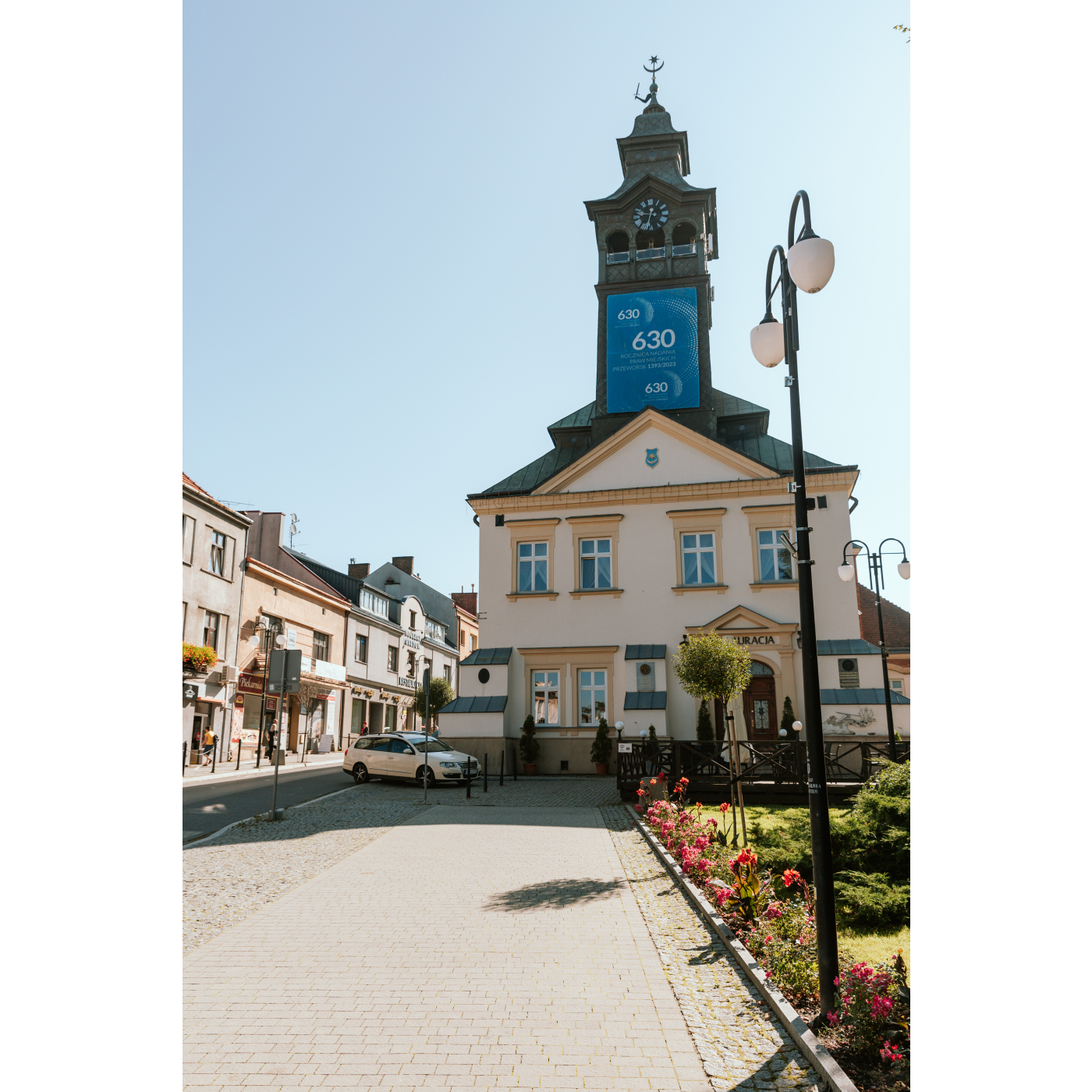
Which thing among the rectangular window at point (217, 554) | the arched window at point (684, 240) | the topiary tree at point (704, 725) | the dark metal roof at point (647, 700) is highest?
the arched window at point (684, 240)

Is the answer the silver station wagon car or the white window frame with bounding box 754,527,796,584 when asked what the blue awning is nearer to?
the silver station wagon car

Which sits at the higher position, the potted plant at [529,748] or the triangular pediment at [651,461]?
the triangular pediment at [651,461]

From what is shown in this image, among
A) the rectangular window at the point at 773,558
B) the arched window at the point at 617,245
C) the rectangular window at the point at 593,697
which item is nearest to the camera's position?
the rectangular window at the point at 773,558

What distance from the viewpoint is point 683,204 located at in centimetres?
2959

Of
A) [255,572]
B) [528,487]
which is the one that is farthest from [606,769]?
[255,572]

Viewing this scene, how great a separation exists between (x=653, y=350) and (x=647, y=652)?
1078 centimetres

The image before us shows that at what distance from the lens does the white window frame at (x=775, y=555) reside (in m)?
25.4

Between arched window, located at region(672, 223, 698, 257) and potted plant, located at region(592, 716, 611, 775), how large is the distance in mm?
16979

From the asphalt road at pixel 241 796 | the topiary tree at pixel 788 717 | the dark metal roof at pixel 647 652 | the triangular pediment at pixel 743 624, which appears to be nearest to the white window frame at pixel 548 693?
the dark metal roof at pixel 647 652

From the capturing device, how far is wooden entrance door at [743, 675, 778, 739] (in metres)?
25.1

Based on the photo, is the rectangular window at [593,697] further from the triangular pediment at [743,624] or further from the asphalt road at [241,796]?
the asphalt road at [241,796]

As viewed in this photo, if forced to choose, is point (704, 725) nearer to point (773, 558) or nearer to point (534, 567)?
point (773, 558)

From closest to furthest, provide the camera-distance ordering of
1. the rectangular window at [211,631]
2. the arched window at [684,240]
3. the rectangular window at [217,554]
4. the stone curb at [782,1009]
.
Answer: the stone curb at [782,1009], the arched window at [684,240], the rectangular window at [211,631], the rectangular window at [217,554]

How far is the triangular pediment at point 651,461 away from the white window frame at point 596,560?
6.16ft
